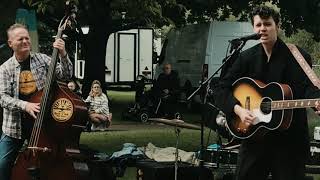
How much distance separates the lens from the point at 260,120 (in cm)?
484

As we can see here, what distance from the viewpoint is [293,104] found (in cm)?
463

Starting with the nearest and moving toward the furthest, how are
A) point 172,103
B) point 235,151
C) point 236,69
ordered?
point 236,69
point 235,151
point 172,103

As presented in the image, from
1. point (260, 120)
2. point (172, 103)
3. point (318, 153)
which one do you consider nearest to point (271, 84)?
point (260, 120)

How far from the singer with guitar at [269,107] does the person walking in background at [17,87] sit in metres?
1.67

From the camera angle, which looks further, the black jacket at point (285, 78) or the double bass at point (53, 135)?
the double bass at point (53, 135)

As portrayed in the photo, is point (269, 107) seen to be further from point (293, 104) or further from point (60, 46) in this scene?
point (60, 46)

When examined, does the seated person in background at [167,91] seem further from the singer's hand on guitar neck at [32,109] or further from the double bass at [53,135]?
the singer's hand on guitar neck at [32,109]

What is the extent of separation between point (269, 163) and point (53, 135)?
1899 mm

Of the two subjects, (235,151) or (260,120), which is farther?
(235,151)

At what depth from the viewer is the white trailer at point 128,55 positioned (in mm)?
27047

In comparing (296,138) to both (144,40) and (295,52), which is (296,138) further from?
(144,40)

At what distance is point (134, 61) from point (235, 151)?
20709 millimetres

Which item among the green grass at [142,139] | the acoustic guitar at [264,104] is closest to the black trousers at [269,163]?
the acoustic guitar at [264,104]

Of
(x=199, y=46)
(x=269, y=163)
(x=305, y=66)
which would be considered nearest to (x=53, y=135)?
(x=269, y=163)
